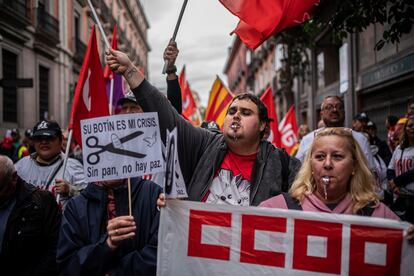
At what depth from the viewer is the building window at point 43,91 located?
16.6 metres

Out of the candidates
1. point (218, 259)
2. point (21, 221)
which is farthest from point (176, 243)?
point (21, 221)

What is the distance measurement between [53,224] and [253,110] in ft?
4.99

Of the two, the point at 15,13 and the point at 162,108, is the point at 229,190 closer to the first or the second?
the point at 162,108

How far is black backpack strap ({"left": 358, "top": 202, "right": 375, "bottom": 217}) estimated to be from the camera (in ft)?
7.47

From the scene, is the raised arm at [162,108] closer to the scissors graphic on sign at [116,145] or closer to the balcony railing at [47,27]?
the scissors graphic on sign at [116,145]

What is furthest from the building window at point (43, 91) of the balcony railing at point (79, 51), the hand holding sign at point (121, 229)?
the hand holding sign at point (121, 229)

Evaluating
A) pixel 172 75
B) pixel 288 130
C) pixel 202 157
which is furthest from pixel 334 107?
pixel 288 130

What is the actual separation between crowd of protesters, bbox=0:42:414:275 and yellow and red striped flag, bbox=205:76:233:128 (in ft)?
15.0

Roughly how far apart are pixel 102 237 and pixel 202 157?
0.74 metres

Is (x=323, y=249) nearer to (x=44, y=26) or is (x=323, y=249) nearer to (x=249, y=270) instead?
(x=249, y=270)

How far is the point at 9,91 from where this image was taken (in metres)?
14.1

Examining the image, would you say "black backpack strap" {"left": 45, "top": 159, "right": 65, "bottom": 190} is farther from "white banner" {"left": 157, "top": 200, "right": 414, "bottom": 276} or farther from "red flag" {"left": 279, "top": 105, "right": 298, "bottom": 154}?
"red flag" {"left": 279, "top": 105, "right": 298, "bottom": 154}

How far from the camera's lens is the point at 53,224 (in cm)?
317

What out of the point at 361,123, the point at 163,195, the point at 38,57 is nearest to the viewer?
the point at 163,195
